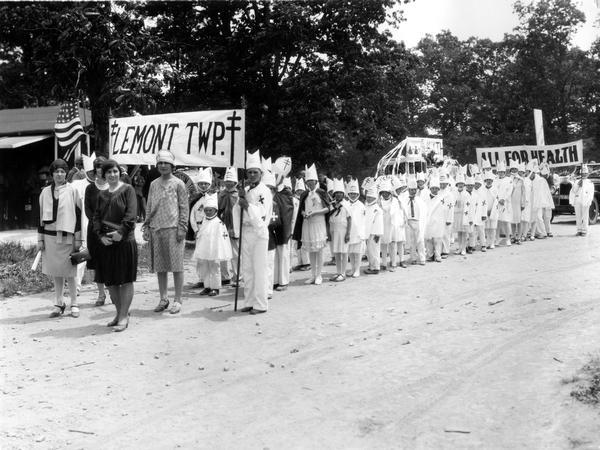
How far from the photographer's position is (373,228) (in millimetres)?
11781

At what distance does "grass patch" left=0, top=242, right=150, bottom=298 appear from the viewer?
9.88m

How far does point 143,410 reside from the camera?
4.94 meters

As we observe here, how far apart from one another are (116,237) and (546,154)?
607 inches

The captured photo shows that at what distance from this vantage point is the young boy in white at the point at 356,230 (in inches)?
449

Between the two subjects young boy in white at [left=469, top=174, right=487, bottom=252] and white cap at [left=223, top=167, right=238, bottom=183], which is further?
young boy in white at [left=469, top=174, right=487, bottom=252]

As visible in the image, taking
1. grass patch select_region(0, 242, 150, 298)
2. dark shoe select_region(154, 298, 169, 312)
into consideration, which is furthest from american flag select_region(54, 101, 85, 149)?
dark shoe select_region(154, 298, 169, 312)

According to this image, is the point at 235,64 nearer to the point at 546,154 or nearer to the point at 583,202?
the point at 546,154

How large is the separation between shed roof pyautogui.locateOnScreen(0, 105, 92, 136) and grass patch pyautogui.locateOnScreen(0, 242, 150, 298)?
820 cm

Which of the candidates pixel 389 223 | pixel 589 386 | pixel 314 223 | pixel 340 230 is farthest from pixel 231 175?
pixel 589 386

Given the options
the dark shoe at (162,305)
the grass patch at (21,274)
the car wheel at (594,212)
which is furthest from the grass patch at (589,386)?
the car wheel at (594,212)

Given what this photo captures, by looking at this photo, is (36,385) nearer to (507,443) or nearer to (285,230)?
(507,443)

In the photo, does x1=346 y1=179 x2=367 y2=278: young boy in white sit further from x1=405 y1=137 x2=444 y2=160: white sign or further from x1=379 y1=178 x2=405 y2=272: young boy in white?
x1=405 y1=137 x2=444 y2=160: white sign

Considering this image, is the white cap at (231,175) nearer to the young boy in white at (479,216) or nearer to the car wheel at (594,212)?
the young boy in white at (479,216)

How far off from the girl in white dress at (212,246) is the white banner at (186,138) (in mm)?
715
